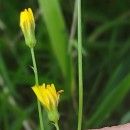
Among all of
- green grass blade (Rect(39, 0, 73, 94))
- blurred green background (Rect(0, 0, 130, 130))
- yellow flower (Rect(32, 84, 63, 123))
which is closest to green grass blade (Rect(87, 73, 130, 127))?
blurred green background (Rect(0, 0, 130, 130))

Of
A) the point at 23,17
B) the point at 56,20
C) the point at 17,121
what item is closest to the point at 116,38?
the point at 56,20

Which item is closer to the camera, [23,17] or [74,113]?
[23,17]

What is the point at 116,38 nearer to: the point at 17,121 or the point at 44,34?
the point at 44,34

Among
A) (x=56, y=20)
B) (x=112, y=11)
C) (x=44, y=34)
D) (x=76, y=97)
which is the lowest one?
(x=76, y=97)

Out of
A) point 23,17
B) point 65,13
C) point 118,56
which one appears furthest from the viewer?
point 65,13

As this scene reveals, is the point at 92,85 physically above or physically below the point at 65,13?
below

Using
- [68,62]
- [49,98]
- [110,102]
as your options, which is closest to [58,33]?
[68,62]
